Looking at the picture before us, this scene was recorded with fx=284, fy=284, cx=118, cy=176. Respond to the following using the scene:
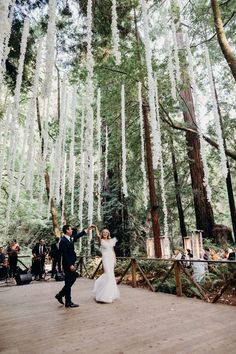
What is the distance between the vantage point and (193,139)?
1432cm

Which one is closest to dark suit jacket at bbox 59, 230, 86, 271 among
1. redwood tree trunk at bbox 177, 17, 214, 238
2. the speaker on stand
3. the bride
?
the bride

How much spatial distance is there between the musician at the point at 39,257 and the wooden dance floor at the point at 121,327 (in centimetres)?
448

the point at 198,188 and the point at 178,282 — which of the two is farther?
the point at 198,188

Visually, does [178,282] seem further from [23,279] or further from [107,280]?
[23,279]

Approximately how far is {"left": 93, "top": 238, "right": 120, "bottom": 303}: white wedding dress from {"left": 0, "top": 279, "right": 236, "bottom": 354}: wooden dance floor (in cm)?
21

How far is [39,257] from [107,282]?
566cm

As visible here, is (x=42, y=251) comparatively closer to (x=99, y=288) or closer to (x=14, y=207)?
(x=99, y=288)

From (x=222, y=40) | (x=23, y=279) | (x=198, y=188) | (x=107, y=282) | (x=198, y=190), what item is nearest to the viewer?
(x=107, y=282)

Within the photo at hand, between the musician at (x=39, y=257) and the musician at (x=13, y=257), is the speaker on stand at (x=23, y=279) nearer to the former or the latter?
the musician at (x=39, y=257)

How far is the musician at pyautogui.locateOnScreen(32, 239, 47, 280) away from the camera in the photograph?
11141 millimetres

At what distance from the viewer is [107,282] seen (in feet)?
20.6

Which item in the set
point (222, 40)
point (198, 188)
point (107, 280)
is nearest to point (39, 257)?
point (107, 280)

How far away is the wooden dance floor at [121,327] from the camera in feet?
11.4

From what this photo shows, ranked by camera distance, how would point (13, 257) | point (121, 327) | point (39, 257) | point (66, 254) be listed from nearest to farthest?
1. point (121, 327)
2. point (66, 254)
3. point (39, 257)
4. point (13, 257)
